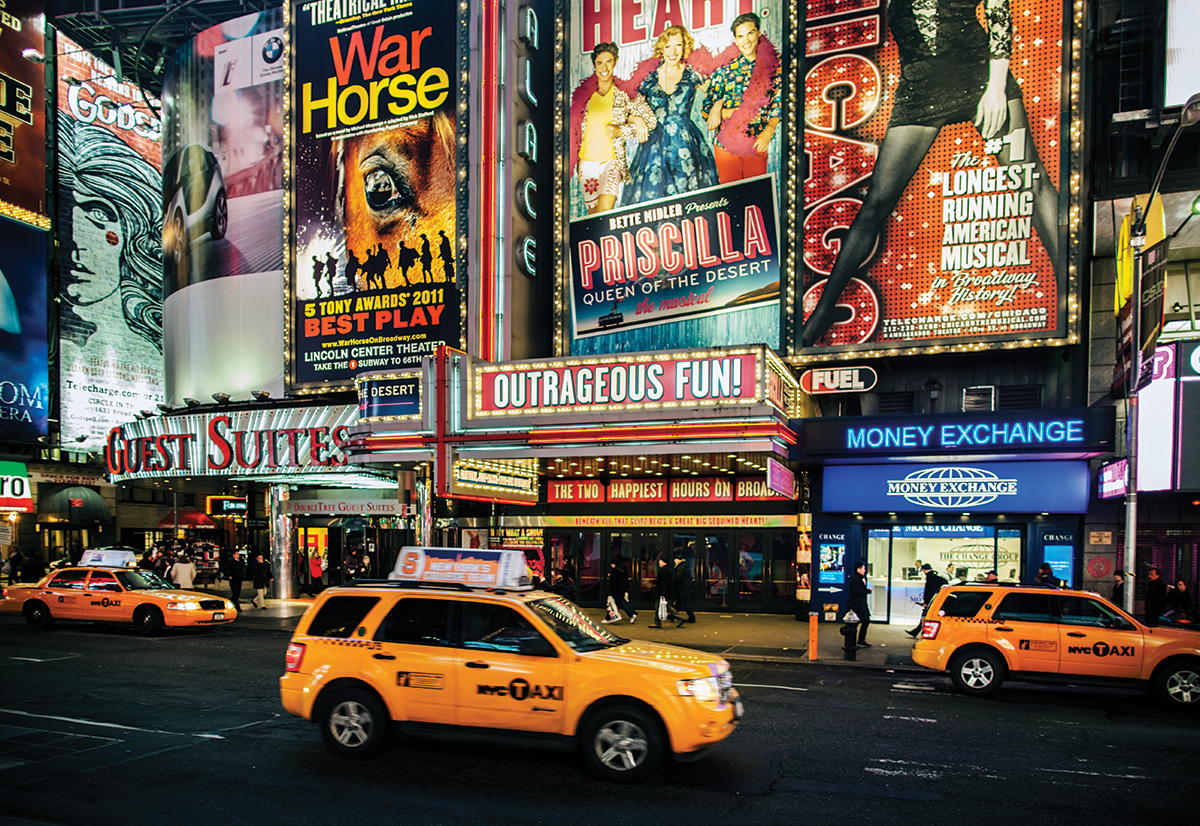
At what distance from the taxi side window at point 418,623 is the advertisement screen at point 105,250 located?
40.6 m

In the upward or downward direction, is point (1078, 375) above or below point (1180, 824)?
above

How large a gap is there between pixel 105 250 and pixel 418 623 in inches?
1711

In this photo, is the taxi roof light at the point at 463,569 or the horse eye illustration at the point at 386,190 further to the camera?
the horse eye illustration at the point at 386,190

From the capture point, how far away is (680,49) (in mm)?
25609

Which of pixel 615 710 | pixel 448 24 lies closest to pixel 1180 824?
pixel 615 710

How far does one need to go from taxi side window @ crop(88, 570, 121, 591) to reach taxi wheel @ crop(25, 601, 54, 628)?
1.41 metres

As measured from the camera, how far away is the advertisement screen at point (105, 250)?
4341 centimetres

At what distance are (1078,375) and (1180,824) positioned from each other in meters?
16.3

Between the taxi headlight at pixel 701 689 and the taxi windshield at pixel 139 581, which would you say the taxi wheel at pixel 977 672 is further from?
the taxi windshield at pixel 139 581

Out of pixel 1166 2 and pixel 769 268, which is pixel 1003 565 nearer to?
pixel 769 268

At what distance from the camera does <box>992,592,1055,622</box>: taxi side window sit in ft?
45.8

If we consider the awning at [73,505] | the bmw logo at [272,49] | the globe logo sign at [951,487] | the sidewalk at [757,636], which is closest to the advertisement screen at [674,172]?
the globe logo sign at [951,487]

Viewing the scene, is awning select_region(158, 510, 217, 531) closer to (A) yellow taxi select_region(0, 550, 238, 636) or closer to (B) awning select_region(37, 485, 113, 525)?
(B) awning select_region(37, 485, 113, 525)

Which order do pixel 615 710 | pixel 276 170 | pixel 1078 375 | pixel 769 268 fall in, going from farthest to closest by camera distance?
pixel 276 170, pixel 769 268, pixel 1078 375, pixel 615 710
